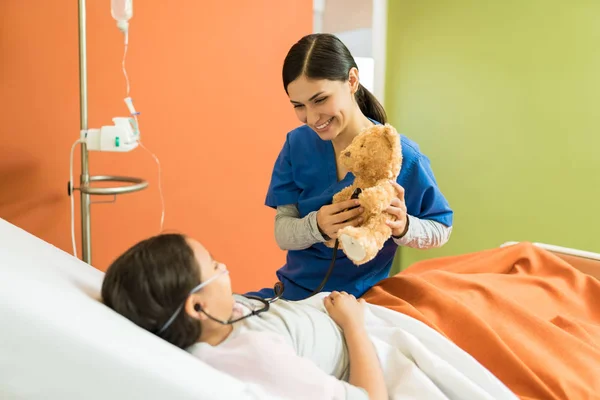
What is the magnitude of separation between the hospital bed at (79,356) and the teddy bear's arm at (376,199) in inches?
18.4

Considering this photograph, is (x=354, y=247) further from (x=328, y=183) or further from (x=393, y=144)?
(x=328, y=183)

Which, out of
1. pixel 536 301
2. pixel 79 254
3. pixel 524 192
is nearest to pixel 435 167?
pixel 524 192

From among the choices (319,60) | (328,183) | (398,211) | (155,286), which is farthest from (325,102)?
(155,286)

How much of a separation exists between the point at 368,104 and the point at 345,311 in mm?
713

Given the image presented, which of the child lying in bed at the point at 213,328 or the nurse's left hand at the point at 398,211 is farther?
the nurse's left hand at the point at 398,211

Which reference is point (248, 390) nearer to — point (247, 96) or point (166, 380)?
point (166, 380)

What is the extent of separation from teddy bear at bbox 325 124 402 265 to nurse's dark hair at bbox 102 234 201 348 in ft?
1.06

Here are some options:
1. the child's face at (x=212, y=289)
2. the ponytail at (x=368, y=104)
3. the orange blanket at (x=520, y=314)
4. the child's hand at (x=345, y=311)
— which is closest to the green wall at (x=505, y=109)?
the orange blanket at (x=520, y=314)

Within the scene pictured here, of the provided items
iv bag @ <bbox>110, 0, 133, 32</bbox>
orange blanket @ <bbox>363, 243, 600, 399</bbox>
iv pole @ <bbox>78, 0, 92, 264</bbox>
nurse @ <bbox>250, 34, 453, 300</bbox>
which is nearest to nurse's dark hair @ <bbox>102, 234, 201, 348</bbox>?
nurse @ <bbox>250, 34, 453, 300</bbox>

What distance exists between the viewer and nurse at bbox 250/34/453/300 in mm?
1366

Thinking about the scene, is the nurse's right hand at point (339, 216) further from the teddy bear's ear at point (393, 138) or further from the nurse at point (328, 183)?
the teddy bear's ear at point (393, 138)

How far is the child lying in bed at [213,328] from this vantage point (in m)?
0.89

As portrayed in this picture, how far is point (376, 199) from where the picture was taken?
1.14 meters

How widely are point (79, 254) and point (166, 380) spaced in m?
1.27
